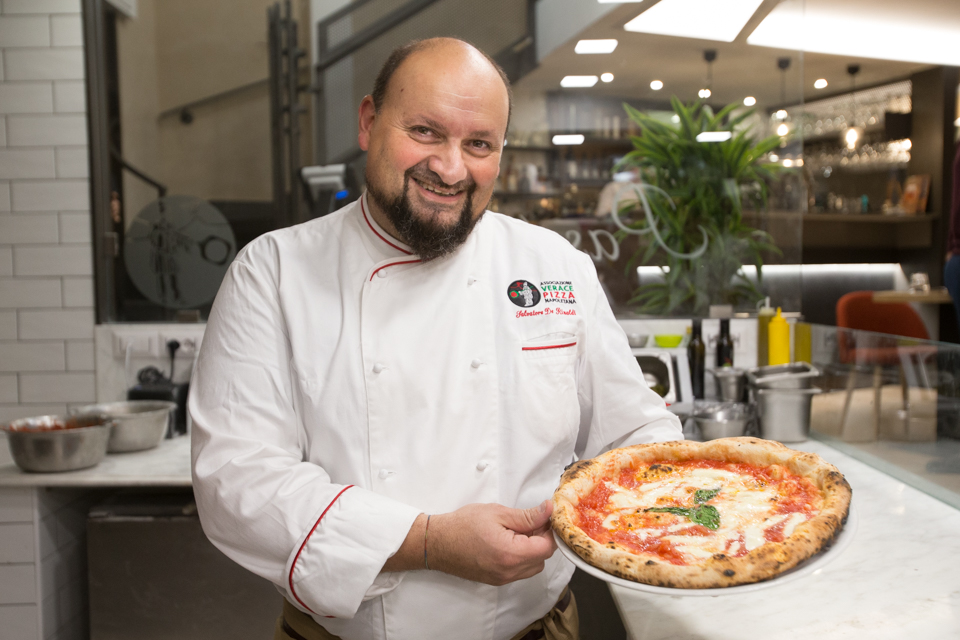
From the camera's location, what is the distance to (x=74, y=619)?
230 centimetres

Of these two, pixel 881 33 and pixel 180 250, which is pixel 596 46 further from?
pixel 881 33

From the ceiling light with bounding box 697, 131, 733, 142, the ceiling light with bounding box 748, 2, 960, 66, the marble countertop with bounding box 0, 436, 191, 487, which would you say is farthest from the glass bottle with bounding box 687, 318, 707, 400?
the ceiling light with bounding box 748, 2, 960, 66

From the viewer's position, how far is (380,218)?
1.34 meters

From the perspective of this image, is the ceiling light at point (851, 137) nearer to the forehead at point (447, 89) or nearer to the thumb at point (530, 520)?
the forehead at point (447, 89)

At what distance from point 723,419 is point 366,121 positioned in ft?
4.82

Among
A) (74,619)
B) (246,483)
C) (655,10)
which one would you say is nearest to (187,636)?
(74,619)

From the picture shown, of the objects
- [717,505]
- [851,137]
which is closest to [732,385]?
[717,505]

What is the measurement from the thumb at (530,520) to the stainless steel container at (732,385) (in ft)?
5.23

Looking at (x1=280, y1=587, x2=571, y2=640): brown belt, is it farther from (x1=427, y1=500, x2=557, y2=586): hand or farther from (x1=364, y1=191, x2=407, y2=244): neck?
(x1=364, y1=191, x2=407, y2=244): neck

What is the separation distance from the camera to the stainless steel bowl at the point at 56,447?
2.03 meters

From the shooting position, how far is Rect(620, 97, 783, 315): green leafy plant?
282cm

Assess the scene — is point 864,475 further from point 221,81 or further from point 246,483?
point 221,81

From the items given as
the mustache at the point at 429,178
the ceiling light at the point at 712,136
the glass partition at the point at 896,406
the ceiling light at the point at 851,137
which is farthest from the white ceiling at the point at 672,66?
the ceiling light at the point at 851,137

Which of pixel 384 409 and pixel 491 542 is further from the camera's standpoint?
pixel 384 409
